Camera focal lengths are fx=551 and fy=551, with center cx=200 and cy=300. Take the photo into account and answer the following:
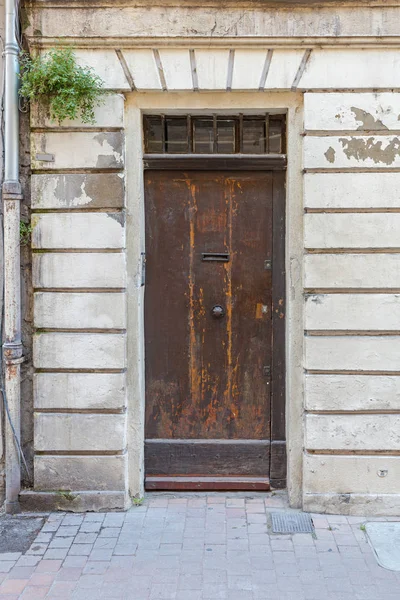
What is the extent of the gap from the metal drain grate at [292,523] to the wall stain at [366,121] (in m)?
3.37

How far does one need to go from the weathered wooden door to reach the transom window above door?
0.72 ft

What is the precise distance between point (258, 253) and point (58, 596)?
10.4 ft

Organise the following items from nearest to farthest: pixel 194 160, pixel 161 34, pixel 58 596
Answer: pixel 58 596
pixel 161 34
pixel 194 160

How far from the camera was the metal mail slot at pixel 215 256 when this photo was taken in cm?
511

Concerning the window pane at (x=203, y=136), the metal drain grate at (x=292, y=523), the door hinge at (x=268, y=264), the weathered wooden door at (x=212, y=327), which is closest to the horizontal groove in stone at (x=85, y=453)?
the weathered wooden door at (x=212, y=327)

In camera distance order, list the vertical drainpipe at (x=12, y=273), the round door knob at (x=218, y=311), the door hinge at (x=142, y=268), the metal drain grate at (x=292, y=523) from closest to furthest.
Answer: the metal drain grate at (x=292, y=523) → the vertical drainpipe at (x=12, y=273) → the door hinge at (x=142, y=268) → the round door knob at (x=218, y=311)

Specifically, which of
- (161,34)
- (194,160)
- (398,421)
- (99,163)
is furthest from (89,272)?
(398,421)

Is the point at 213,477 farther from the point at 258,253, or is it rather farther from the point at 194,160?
the point at 194,160

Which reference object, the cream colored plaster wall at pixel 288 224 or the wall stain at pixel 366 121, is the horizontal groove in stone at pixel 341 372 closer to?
the cream colored plaster wall at pixel 288 224

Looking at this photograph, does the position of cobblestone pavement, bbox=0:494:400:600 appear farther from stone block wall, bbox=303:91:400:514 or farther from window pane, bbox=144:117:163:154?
window pane, bbox=144:117:163:154

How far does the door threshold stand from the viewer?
16.9ft

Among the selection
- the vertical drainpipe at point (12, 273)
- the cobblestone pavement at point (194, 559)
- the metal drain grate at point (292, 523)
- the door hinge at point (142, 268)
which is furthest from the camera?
the door hinge at point (142, 268)

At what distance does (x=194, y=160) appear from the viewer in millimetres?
5027

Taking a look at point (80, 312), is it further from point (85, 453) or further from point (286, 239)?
point (286, 239)
